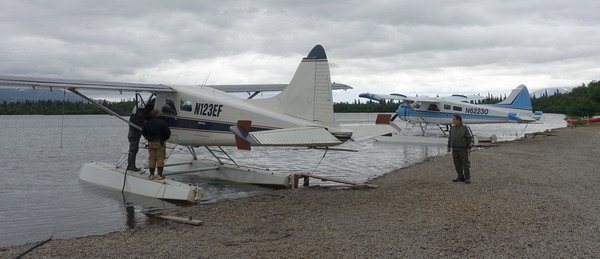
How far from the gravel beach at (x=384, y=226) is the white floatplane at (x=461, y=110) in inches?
687

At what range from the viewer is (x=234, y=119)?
34.7ft

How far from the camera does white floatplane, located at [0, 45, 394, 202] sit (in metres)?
9.45

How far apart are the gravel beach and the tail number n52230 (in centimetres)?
215

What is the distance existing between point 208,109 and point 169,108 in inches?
46.7

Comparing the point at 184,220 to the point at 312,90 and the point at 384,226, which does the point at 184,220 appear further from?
the point at 312,90

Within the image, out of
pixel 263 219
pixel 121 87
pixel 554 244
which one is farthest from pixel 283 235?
pixel 121 87

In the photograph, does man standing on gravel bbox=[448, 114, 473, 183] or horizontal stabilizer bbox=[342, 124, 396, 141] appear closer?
horizontal stabilizer bbox=[342, 124, 396, 141]

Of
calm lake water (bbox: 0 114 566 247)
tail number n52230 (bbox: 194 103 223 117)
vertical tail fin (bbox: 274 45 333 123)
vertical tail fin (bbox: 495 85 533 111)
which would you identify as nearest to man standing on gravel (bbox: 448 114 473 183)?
vertical tail fin (bbox: 274 45 333 123)

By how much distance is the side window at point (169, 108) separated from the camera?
38.0 feet

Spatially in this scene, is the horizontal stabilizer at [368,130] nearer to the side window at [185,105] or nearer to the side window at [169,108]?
the side window at [185,105]

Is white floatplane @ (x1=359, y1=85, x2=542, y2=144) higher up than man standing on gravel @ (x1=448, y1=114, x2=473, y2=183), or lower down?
higher up

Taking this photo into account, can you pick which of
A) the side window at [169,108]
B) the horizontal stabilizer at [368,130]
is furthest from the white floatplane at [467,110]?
the side window at [169,108]

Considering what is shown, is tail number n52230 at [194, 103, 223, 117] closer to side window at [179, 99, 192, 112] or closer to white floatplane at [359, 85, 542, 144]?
side window at [179, 99, 192, 112]

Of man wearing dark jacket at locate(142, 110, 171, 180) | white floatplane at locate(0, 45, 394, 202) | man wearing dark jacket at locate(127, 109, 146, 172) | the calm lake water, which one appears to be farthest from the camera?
man wearing dark jacket at locate(127, 109, 146, 172)
